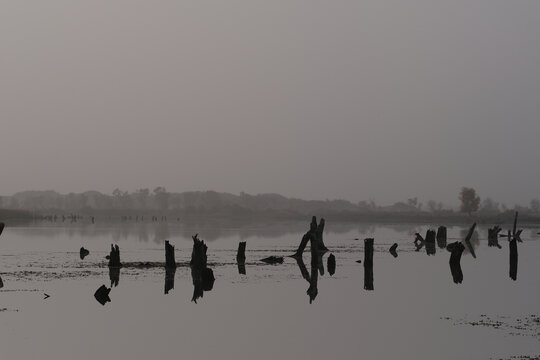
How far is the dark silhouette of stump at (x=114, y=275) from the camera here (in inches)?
1318

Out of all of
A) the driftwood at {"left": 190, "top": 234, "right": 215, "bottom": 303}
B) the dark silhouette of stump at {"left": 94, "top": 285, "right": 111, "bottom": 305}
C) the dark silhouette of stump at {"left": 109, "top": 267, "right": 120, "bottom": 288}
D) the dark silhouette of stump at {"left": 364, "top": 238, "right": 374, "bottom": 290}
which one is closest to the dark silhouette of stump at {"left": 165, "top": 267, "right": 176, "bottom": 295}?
the driftwood at {"left": 190, "top": 234, "right": 215, "bottom": 303}

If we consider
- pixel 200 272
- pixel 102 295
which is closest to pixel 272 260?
pixel 200 272

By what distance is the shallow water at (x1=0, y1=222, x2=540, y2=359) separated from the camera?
1995 centimetres

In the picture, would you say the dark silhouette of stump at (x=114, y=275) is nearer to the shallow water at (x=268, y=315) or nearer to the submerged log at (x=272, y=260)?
the shallow water at (x=268, y=315)

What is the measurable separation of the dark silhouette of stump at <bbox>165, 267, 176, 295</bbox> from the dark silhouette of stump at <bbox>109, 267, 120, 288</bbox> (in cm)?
226

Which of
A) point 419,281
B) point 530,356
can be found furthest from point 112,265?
point 530,356

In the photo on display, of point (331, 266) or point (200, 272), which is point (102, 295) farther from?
point (331, 266)

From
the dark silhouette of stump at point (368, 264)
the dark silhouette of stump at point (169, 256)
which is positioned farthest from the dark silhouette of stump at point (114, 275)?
the dark silhouette of stump at point (368, 264)

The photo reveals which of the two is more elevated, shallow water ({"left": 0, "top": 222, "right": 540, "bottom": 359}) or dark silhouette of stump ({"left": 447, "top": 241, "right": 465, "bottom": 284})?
dark silhouette of stump ({"left": 447, "top": 241, "right": 465, "bottom": 284})

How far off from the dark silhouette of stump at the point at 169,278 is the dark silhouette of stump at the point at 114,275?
2.26 meters

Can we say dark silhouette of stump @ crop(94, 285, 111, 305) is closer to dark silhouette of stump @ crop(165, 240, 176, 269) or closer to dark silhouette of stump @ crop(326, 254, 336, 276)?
dark silhouette of stump @ crop(165, 240, 176, 269)

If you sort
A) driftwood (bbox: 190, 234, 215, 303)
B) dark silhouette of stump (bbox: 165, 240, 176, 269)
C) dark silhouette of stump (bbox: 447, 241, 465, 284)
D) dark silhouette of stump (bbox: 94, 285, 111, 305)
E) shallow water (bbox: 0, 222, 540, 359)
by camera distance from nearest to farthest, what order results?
shallow water (bbox: 0, 222, 540, 359)
dark silhouette of stump (bbox: 94, 285, 111, 305)
driftwood (bbox: 190, 234, 215, 303)
dark silhouette of stump (bbox: 447, 241, 465, 284)
dark silhouette of stump (bbox: 165, 240, 176, 269)

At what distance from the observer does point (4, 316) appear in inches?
950

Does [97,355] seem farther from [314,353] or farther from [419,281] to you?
[419,281]
